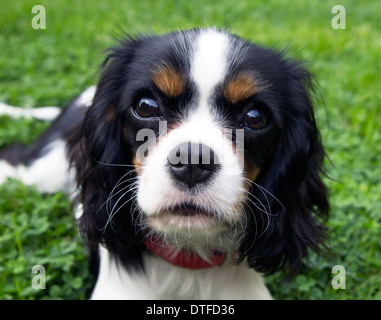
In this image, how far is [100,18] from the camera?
561 cm

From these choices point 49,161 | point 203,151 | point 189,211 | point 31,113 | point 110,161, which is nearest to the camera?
point 203,151

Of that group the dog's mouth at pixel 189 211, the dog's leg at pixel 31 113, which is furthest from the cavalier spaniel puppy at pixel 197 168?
the dog's leg at pixel 31 113

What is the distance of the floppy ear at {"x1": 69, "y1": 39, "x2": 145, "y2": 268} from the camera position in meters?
2.13

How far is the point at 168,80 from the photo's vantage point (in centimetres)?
189

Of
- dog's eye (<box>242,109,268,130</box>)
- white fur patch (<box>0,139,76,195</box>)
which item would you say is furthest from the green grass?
dog's eye (<box>242,109,268,130</box>)

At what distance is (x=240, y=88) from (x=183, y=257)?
2.54ft

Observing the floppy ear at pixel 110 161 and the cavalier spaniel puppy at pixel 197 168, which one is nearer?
the cavalier spaniel puppy at pixel 197 168

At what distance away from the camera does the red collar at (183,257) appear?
2.17 metres

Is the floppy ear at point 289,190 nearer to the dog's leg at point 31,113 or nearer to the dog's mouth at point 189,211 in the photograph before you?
the dog's mouth at point 189,211

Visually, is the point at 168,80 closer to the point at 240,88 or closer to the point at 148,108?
the point at 148,108

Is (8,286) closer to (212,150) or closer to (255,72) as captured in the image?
(212,150)

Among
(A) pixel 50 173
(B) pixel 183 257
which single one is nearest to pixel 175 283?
(B) pixel 183 257

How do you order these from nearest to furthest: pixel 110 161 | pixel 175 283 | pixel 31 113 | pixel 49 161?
1. pixel 110 161
2. pixel 175 283
3. pixel 49 161
4. pixel 31 113

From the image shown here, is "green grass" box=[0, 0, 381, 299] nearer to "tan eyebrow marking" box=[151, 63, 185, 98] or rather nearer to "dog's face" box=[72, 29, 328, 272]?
"dog's face" box=[72, 29, 328, 272]
